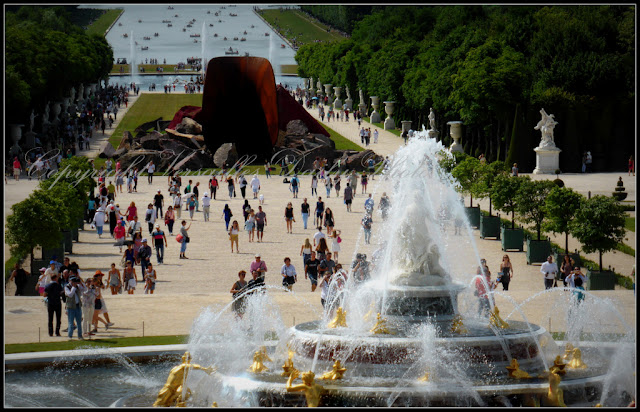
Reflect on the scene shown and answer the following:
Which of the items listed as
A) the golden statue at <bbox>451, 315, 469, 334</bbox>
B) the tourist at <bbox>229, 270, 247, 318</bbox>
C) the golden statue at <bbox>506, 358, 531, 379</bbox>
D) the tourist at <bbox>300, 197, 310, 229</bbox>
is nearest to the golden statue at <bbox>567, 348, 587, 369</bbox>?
the golden statue at <bbox>506, 358, 531, 379</bbox>

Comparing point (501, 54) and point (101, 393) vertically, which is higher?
point (501, 54)

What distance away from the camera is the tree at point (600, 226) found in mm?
34625

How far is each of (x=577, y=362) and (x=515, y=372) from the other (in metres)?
1.69

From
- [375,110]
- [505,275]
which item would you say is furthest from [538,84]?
[505,275]

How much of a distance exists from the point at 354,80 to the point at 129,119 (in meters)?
20.9

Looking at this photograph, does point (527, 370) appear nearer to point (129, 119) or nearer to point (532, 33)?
point (532, 33)

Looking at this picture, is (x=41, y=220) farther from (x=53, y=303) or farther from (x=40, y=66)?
(x=40, y=66)

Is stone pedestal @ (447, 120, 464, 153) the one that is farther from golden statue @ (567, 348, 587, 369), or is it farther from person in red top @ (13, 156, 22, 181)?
golden statue @ (567, 348, 587, 369)

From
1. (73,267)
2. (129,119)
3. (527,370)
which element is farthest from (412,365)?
(129,119)

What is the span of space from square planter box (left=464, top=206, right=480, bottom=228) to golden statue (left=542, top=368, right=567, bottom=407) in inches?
1009

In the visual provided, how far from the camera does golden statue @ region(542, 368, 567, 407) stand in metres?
19.8

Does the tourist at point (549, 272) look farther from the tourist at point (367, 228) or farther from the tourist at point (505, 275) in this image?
the tourist at point (367, 228)

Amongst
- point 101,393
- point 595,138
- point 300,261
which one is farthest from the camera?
point 595,138

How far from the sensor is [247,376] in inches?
824
